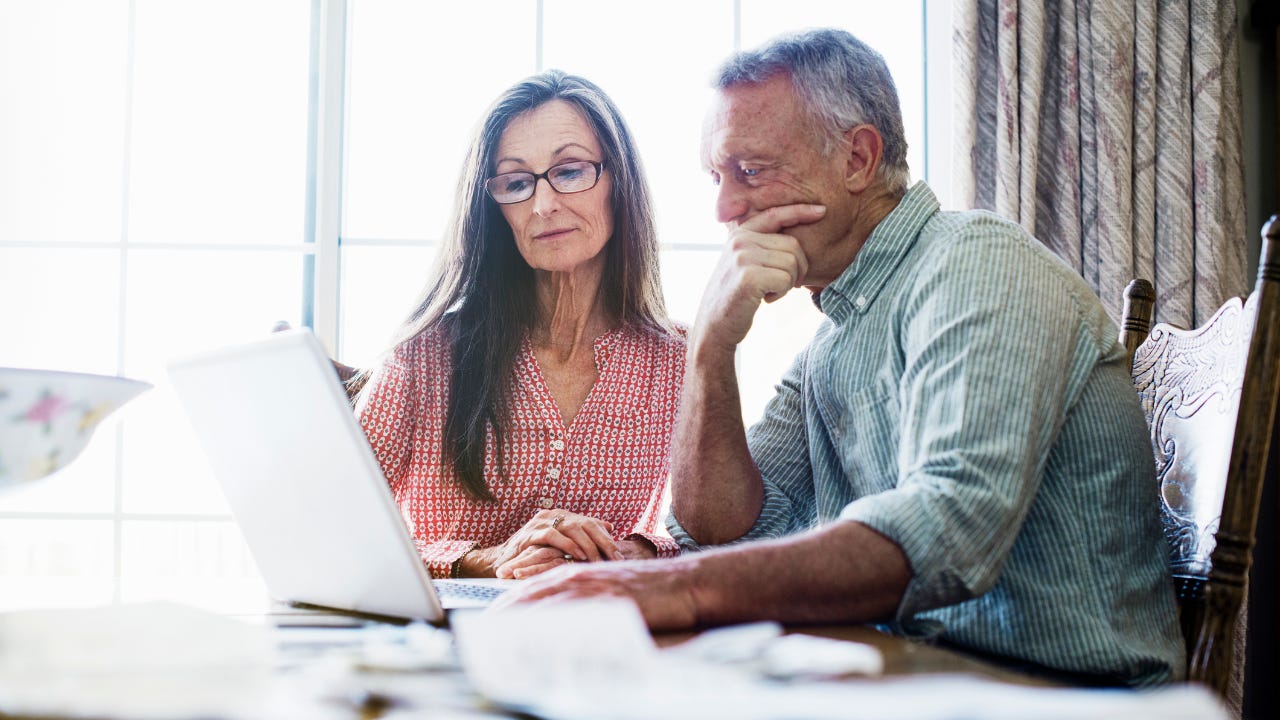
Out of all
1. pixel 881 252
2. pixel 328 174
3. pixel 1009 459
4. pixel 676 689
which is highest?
pixel 328 174

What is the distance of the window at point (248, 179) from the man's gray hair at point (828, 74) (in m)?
1.39

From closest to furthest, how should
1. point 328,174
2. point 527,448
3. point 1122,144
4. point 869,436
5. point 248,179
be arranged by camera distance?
point 869,436 → point 527,448 → point 1122,144 → point 328,174 → point 248,179

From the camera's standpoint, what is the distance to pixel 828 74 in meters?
1.21

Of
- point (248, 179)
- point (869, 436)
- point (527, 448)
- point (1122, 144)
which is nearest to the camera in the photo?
point (869, 436)

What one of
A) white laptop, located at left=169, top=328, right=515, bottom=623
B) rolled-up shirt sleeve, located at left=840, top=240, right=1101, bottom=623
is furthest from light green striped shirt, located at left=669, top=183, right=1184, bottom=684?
white laptop, located at left=169, top=328, right=515, bottom=623

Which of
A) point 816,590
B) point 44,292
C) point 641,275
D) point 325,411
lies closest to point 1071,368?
point 816,590

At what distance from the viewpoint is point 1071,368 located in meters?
0.95

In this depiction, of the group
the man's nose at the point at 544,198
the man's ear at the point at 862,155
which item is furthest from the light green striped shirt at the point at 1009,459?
the man's nose at the point at 544,198

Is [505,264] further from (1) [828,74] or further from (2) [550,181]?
(1) [828,74]

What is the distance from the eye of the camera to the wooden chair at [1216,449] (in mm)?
889

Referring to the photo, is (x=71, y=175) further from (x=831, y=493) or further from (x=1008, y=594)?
(x=1008, y=594)

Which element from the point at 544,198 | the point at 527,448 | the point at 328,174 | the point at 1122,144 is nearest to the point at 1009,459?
the point at 527,448

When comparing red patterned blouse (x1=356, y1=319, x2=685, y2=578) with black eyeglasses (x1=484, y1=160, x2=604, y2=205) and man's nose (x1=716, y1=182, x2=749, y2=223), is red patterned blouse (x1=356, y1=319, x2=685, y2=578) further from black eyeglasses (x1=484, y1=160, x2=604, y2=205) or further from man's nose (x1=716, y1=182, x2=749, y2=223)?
man's nose (x1=716, y1=182, x2=749, y2=223)

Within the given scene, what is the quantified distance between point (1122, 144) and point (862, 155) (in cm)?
132
